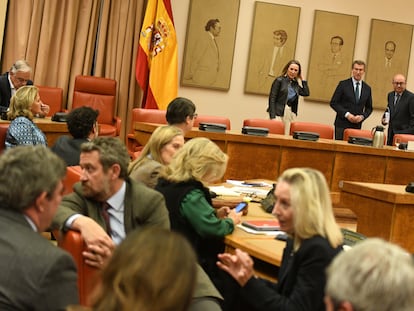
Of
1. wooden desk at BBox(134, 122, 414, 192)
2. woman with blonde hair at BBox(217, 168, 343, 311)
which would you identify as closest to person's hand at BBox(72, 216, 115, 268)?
woman with blonde hair at BBox(217, 168, 343, 311)

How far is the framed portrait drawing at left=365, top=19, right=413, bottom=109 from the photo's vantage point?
11.2m

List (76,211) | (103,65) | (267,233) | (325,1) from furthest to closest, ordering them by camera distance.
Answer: (325,1) < (103,65) < (267,233) < (76,211)

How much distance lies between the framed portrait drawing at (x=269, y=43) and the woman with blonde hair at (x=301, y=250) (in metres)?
8.20

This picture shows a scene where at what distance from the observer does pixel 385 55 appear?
1131cm

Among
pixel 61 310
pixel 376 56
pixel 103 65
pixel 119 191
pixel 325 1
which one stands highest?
pixel 325 1

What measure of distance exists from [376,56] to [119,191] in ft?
29.3

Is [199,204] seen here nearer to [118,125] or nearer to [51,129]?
[51,129]

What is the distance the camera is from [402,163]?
7.30 meters

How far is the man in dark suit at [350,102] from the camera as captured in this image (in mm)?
9898

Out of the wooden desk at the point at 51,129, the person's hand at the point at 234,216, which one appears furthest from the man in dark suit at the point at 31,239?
the wooden desk at the point at 51,129

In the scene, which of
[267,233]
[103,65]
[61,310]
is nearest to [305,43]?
[103,65]

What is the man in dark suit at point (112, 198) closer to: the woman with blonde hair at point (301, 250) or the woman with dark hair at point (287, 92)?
the woman with blonde hair at point (301, 250)

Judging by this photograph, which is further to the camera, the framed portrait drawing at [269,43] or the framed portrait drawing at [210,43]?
the framed portrait drawing at [269,43]

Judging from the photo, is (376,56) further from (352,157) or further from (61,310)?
(61,310)
